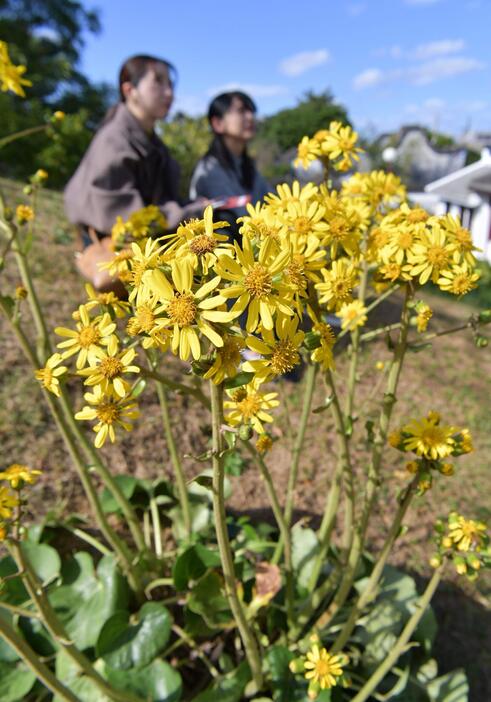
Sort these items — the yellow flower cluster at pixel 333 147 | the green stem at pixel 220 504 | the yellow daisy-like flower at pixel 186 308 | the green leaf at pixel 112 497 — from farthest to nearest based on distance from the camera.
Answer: the green leaf at pixel 112 497 < the yellow flower cluster at pixel 333 147 < the green stem at pixel 220 504 < the yellow daisy-like flower at pixel 186 308

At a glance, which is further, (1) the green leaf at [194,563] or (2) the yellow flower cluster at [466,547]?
(1) the green leaf at [194,563]

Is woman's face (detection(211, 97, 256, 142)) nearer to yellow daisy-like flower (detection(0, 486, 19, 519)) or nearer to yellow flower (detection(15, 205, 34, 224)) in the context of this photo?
yellow flower (detection(15, 205, 34, 224))

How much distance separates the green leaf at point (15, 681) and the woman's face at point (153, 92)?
2.71 m

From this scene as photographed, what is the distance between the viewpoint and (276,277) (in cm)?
77

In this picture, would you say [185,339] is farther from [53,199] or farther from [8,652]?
[53,199]

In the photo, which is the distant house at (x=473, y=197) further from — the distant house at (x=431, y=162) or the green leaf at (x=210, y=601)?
the green leaf at (x=210, y=601)

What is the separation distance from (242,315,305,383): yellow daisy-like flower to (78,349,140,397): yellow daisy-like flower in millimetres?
220

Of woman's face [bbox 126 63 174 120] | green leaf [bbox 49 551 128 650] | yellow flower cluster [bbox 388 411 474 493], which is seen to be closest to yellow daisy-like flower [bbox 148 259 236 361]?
yellow flower cluster [bbox 388 411 474 493]

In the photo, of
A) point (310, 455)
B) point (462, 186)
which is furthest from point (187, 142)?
point (462, 186)

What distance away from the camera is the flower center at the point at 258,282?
2.47 feet

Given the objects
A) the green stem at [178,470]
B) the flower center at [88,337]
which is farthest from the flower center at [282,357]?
the green stem at [178,470]

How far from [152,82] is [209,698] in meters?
2.87

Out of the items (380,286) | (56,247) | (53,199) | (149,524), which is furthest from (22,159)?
(380,286)

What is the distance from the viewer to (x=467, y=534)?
124cm
